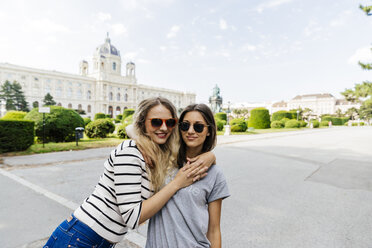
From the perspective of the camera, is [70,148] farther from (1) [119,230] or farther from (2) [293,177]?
(1) [119,230]

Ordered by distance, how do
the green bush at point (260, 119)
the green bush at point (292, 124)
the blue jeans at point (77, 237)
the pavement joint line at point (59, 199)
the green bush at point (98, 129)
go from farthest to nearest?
the green bush at point (292, 124), the green bush at point (260, 119), the green bush at point (98, 129), the pavement joint line at point (59, 199), the blue jeans at point (77, 237)

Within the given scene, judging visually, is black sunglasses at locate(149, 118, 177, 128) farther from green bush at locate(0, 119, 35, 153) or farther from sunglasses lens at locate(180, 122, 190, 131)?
green bush at locate(0, 119, 35, 153)

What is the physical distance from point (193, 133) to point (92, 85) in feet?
245

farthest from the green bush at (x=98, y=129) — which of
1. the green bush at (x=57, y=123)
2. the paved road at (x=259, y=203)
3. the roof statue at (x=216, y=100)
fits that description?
the roof statue at (x=216, y=100)

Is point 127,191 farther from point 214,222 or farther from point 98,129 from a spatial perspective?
point 98,129

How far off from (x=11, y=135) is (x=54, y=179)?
4639 mm

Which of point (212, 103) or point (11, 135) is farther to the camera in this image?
point (212, 103)

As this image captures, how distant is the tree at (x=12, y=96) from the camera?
1813 inches

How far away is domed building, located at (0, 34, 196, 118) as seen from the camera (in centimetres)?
5653

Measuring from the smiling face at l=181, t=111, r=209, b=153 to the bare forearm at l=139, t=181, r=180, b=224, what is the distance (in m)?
0.33

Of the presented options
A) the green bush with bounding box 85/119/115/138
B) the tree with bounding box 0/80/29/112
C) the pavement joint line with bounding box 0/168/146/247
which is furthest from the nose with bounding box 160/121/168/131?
the tree with bounding box 0/80/29/112

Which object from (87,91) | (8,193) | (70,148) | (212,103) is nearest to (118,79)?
(87,91)

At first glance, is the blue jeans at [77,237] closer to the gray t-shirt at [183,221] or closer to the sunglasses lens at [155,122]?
the gray t-shirt at [183,221]

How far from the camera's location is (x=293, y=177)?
517 cm
